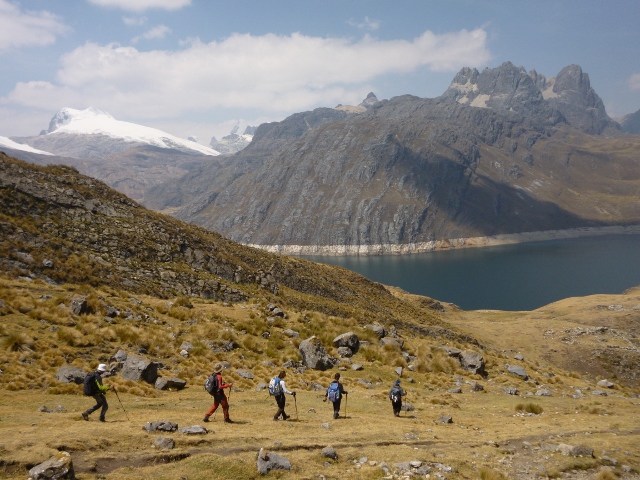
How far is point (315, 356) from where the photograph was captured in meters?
26.6

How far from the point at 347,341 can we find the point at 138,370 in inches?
636

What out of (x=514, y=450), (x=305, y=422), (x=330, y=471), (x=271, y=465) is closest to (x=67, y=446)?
(x=271, y=465)

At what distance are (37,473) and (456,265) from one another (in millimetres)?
204511

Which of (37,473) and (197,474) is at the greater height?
(37,473)

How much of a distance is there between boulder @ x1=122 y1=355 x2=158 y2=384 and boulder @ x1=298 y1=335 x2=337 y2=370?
10.3m

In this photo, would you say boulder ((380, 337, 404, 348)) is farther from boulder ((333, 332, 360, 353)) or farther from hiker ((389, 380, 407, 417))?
hiker ((389, 380, 407, 417))

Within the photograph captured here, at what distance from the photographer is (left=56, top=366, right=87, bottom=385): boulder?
55.8 feet

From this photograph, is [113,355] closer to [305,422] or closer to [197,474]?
[305,422]

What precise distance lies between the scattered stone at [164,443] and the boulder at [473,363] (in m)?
25.8

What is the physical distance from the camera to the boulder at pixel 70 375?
17011 millimetres

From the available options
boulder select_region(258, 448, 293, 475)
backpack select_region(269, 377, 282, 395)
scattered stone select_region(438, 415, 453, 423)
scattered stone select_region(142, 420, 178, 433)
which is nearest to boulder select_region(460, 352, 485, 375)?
scattered stone select_region(438, 415, 453, 423)

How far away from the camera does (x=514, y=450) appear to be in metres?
15.1

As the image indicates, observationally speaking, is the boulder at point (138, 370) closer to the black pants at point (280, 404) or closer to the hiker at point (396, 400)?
the black pants at point (280, 404)

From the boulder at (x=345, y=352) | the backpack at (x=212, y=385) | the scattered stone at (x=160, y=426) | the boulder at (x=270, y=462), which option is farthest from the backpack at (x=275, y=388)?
the boulder at (x=345, y=352)
